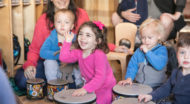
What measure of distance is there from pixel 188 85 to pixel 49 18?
1398mm

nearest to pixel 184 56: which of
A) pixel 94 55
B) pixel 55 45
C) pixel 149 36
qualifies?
pixel 149 36

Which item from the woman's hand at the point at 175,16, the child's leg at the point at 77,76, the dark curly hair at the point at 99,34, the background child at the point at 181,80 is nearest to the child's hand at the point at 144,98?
the background child at the point at 181,80

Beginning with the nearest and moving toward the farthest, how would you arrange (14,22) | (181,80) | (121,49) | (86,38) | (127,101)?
(127,101) < (181,80) < (86,38) < (121,49) < (14,22)

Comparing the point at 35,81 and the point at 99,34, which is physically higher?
the point at 99,34

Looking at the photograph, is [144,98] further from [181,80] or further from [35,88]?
[35,88]

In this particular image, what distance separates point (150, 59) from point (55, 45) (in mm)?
801

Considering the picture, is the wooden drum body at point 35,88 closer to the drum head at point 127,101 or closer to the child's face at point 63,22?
the child's face at point 63,22

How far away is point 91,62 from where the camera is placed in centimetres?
201

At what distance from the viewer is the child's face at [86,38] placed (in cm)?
198

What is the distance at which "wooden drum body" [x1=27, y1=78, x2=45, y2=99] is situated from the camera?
234 centimetres

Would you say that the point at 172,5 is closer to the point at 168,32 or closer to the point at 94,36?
the point at 168,32

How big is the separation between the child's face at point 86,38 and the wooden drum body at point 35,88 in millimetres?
570

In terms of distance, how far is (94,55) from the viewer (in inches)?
78.4

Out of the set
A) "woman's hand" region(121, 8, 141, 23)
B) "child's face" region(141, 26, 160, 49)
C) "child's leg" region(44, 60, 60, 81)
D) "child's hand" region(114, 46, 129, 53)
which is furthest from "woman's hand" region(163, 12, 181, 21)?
"child's leg" region(44, 60, 60, 81)
